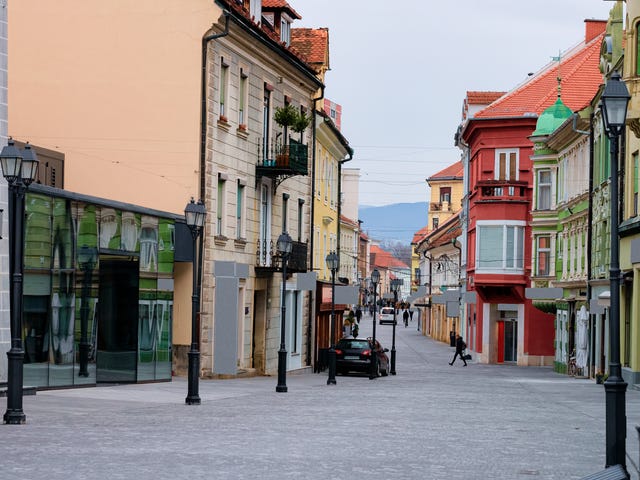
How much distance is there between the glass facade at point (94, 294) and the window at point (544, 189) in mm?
29061

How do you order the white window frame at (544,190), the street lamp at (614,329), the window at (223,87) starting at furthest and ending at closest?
the white window frame at (544,190) → the window at (223,87) → the street lamp at (614,329)

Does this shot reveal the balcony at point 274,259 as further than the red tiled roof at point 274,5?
No

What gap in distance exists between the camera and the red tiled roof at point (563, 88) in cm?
6147

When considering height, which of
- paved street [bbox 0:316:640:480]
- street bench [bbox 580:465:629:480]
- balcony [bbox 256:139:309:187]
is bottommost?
paved street [bbox 0:316:640:480]

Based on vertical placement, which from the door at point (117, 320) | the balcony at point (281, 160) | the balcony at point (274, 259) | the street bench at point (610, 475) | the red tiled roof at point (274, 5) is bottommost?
the street bench at point (610, 475)

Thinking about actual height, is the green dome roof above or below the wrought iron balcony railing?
above

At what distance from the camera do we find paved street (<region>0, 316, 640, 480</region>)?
12820mm

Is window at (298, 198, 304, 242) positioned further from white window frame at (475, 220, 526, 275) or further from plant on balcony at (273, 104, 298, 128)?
white window frame at (475, 220, 526, 275)

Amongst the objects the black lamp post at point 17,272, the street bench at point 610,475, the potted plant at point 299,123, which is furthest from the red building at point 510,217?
the street bench at point 610,475

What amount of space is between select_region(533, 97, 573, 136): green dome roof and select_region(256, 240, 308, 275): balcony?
56.3 feet

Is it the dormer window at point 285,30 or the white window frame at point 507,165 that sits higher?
the dormer window at point 285,30

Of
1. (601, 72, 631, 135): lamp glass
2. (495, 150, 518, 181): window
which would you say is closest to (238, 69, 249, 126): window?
(601, 72, 631, 135): lamp glass

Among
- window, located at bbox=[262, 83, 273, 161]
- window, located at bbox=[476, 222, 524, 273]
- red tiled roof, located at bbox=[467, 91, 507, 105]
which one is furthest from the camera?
red tiled roof, located at bbox=[467, 91, 507, 105]

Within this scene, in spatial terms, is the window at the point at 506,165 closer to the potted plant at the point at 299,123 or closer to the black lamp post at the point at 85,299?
the potted plant at the point at 299,123
